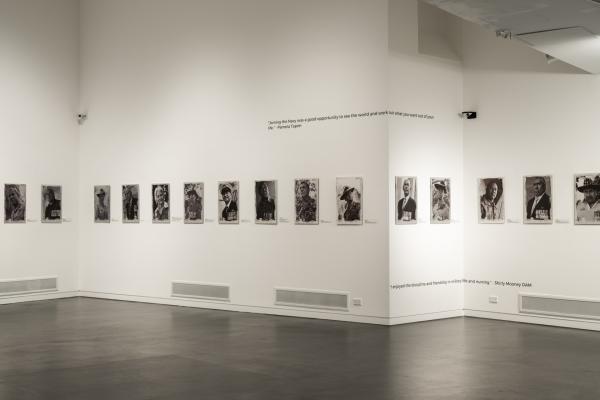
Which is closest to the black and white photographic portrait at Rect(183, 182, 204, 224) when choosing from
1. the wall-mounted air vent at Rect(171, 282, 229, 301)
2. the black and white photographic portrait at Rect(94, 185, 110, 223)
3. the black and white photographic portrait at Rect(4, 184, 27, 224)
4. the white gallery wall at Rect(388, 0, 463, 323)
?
the wall-mounted air vent at Rect(171, 282, 229, 301)

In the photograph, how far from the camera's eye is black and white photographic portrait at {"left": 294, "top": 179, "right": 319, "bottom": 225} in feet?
65.3

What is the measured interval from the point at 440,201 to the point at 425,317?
2.92 metres

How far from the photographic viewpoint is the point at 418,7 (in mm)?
19219

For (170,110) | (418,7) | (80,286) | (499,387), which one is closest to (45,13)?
(170,110)

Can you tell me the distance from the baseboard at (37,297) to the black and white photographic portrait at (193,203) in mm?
5468

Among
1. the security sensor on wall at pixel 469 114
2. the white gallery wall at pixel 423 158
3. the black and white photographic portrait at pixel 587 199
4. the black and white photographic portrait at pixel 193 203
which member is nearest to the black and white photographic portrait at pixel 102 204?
the black and white photographic portrait at pixel 193 203

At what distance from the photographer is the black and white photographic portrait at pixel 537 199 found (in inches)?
734

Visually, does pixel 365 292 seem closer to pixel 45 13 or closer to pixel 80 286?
pixel 80 286

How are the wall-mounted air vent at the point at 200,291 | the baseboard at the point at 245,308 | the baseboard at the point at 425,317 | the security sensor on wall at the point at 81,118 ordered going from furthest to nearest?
the security sensor on wall at the point at 81,118 → the wall-mounted air vent at the point at 200,291 → the baseboard at the point at 245,308 → the baseboard at the point at 425,317

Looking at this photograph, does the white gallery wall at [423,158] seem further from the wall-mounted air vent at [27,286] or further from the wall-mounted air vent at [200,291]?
the wall-mounted air vent at [27,286]

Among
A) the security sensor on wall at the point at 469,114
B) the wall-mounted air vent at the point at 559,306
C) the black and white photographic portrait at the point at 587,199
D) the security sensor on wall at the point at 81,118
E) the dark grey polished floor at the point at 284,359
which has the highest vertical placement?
the security sensor on wall at the point at 81,118

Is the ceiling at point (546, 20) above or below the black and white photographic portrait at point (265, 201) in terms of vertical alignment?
above

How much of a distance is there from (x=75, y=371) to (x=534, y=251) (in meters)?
11.1

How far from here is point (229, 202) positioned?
21734 mm
